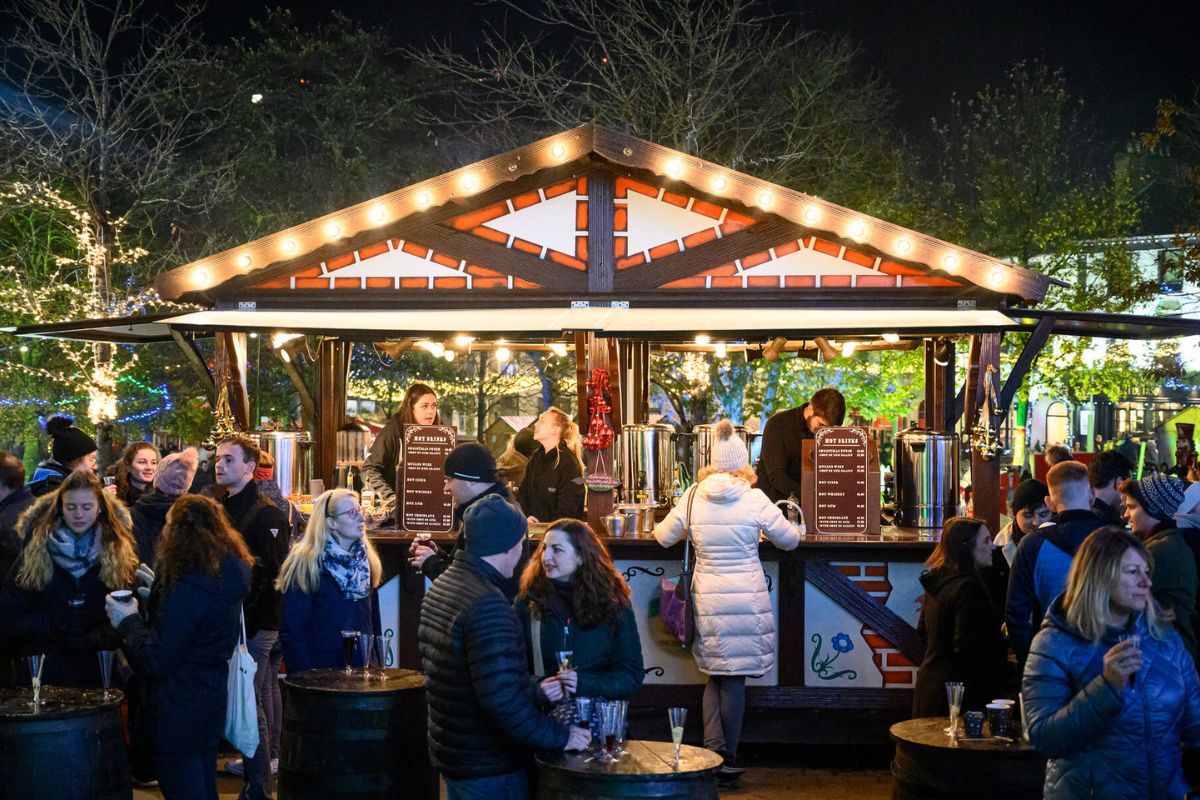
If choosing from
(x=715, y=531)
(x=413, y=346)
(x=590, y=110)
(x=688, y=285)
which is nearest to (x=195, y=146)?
(x=590, y=110)

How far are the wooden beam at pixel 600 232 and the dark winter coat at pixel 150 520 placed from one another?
3654 millimetres

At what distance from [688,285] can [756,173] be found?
670 inches

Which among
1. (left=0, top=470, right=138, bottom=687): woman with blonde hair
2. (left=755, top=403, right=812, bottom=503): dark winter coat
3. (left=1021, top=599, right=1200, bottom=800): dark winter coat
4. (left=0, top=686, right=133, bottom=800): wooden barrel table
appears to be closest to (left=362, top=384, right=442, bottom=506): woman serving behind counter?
(left=755, top=403, right=812, bottom=503): dark winter coat

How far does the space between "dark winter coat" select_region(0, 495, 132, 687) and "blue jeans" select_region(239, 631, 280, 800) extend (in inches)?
35.0

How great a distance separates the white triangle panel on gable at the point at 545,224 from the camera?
10383 mm

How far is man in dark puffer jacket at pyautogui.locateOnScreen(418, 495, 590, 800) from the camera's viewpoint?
468cm

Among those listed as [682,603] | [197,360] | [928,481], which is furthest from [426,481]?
[928,481]

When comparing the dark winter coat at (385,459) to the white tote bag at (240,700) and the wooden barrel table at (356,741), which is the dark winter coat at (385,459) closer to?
the white tote bag at (240,700)

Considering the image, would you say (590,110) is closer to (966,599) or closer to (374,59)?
(374,59)

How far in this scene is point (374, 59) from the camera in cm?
3095

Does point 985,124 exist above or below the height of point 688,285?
above

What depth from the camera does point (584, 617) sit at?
5.09m

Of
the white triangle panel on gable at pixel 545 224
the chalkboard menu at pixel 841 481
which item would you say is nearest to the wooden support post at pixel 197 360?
the white triangle panel on gable at pixel 545 224

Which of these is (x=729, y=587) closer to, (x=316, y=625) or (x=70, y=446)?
(x=316, y=625)
